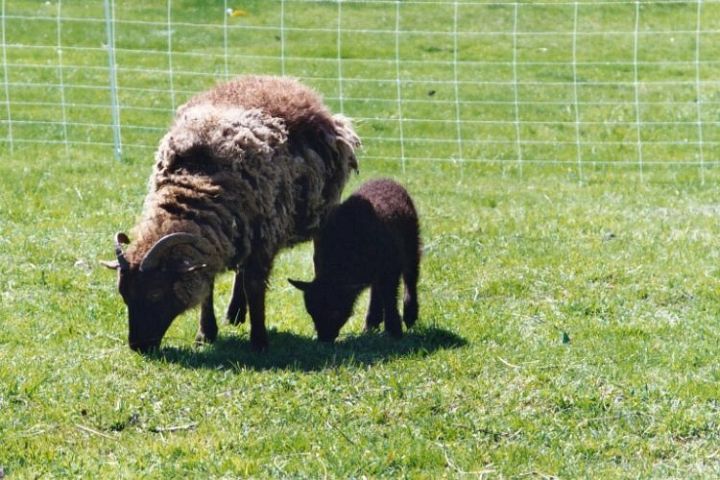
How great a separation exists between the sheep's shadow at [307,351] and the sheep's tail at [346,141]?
1.29 m

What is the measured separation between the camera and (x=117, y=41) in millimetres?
20938

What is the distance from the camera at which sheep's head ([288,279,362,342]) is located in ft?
26.5

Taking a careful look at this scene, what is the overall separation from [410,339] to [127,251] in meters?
1.86

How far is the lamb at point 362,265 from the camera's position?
26.7ft

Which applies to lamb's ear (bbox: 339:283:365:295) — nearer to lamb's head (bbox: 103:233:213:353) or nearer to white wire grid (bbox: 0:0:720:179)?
lamb's head (bbox: 103:233:213:353)

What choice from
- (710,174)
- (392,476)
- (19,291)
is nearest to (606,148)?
(710,174)

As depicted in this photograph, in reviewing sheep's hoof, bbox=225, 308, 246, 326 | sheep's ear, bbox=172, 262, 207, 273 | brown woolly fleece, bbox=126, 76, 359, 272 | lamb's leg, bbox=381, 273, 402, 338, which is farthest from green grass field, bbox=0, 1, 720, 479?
brown woolly fleece, bbox=126, 76, 359, 272

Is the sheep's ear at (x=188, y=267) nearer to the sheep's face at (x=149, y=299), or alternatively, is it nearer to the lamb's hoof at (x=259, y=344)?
the sheep's face at (x=149, y=299)

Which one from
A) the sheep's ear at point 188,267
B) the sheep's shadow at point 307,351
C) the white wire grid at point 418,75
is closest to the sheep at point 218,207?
the sheep's ear at point 188,267

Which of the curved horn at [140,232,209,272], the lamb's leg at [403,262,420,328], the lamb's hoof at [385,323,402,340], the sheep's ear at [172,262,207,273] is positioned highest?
the curved horn at [140,232,209,272]

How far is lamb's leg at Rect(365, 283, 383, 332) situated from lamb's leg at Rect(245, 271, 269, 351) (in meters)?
0.77

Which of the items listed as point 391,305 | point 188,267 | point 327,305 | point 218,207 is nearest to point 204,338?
point 188,267

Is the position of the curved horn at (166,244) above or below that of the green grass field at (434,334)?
above

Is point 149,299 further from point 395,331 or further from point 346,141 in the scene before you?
point 346,141
